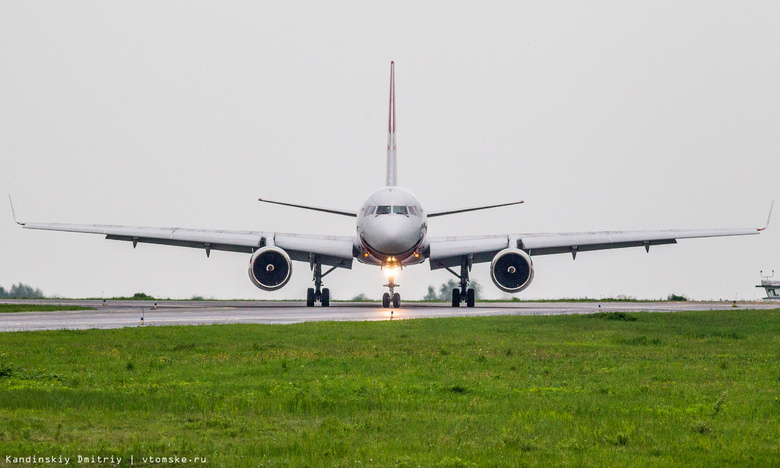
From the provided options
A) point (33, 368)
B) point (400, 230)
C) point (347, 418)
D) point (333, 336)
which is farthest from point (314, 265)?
point (347, 418)

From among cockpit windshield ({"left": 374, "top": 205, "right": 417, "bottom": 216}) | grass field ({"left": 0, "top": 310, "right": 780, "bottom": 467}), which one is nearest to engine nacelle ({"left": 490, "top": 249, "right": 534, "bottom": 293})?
cockpit windshield ({"left": 374, "top": 205, "right": 417, "bottom": 216})

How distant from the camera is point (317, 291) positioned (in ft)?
156

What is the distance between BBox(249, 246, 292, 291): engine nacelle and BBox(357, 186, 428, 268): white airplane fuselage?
369cm

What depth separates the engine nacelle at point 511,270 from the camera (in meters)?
43.2

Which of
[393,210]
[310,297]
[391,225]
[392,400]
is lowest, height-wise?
[392,400]

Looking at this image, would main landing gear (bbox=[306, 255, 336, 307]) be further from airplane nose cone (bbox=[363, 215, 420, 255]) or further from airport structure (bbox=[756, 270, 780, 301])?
airport structure (bbox=[756, 270, 780, 301])

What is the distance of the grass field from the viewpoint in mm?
9602

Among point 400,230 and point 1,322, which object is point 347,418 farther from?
point 400,230

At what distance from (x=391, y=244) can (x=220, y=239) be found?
9742 mm

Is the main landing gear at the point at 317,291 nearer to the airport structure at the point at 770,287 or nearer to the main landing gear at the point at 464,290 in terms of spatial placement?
the main landing gear at the point at 464,290

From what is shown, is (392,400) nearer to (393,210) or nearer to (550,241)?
(393,210)

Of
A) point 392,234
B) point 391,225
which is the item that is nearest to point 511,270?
point 392,234

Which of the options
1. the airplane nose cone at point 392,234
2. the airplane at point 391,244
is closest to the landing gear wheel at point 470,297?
the airplane at point 391,244

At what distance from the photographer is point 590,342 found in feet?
73.9
